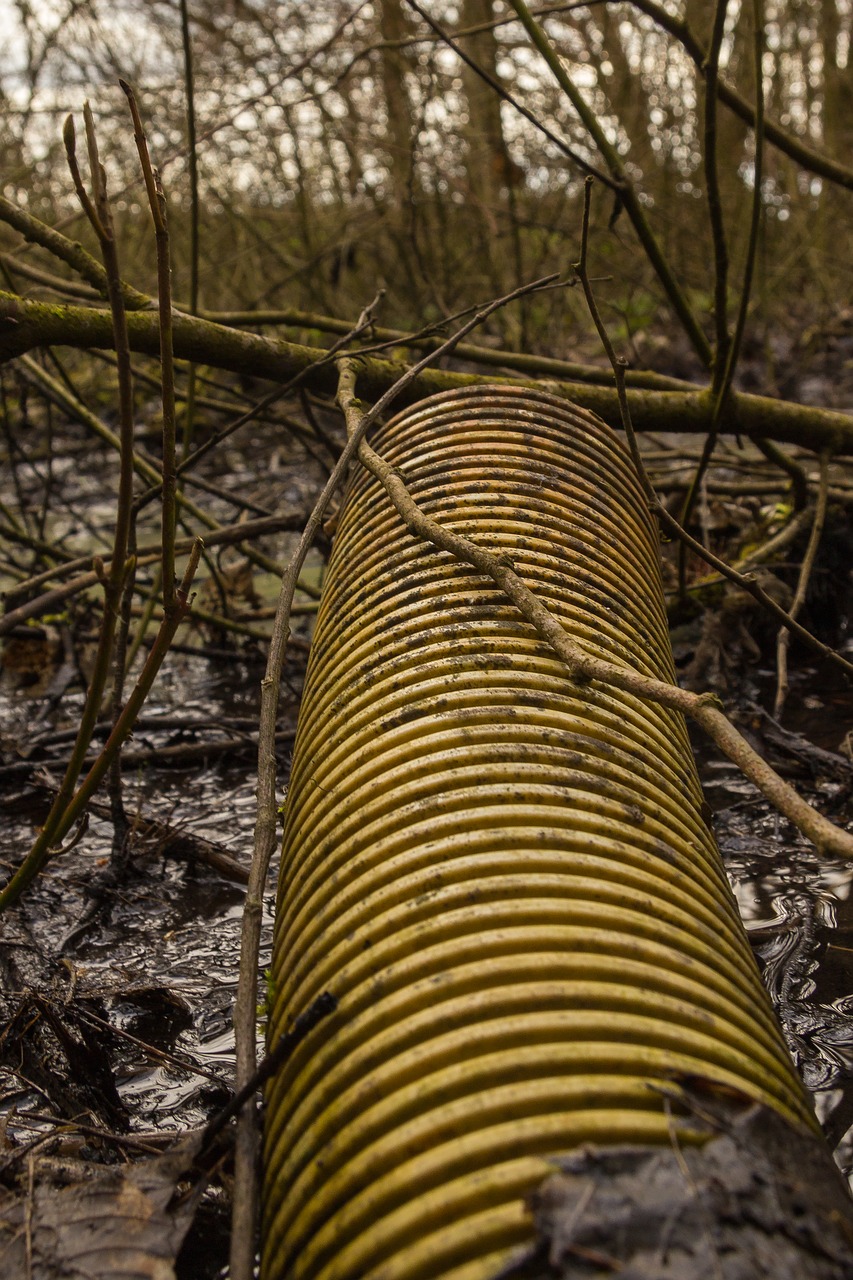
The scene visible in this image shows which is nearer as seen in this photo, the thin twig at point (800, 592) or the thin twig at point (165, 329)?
the thin twig at point (165, 329)

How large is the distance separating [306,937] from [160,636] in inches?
19.8

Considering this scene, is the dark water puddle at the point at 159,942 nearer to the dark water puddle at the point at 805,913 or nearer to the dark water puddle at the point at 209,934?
the dark water puddle at the point at 209,934

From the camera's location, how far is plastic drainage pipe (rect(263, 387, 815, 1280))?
1.13 metres

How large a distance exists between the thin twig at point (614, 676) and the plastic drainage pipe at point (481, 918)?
0.08 meters

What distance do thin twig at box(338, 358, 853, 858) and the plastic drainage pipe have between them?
8 cm

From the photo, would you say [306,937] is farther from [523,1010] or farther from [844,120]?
[844,120]

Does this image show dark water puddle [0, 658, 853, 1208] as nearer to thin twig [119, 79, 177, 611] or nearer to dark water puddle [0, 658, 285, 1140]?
dark water puddle [0, 658, 285, 1140]

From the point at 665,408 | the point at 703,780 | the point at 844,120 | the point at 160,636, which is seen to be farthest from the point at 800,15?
the point at 160,636

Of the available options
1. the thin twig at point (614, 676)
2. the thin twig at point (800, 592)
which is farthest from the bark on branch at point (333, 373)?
the thin twig at point (614, 676)

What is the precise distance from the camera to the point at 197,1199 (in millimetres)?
1316

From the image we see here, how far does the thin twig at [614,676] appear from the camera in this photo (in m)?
1.23

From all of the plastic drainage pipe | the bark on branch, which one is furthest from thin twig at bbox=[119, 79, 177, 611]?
the bark on branch

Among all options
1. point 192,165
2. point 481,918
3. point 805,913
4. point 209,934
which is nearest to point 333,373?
point 192,165

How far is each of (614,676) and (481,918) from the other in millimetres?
418
